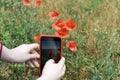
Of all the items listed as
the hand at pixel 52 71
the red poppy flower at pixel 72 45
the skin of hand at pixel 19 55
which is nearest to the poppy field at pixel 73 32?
the red poppy flower at pixel 72 45

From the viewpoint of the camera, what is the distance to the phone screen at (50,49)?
168 centimetres

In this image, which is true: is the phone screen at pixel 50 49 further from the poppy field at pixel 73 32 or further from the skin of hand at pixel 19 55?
the poppy field at pixel 73 32

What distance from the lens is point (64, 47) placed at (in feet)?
8.39

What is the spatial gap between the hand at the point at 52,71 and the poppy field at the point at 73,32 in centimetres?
69

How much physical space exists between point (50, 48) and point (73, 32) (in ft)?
3.71

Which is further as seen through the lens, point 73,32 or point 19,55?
point 73,32

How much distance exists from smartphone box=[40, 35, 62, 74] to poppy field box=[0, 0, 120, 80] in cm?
53

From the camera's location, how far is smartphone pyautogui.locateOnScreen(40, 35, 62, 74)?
5.50ft

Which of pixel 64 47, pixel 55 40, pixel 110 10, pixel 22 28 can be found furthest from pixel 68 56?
pixel 110 10

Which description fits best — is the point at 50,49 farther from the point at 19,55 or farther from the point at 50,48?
the point at 19,55

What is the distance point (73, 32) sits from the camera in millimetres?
2834

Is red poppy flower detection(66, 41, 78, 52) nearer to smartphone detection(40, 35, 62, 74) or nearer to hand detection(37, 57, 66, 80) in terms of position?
smartphone detection(40, 35, 62, 74)

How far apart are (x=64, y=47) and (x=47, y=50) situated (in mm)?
867

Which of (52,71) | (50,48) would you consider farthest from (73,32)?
(52,71)
